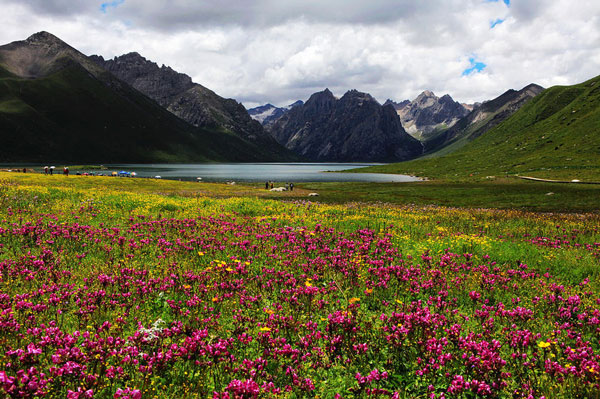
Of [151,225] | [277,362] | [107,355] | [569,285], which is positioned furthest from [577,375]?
[151,225]

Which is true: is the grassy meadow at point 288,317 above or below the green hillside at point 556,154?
below

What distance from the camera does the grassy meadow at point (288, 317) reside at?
488 centimetres

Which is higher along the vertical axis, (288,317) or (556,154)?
(556,154)

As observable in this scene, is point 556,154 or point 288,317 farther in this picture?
point 556,154

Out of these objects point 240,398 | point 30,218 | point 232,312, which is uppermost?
point 30,218

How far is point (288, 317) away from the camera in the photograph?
21.6 ft

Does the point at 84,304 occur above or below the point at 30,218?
below

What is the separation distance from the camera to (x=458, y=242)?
44.8 feet

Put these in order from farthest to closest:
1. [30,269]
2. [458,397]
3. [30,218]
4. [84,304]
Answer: [30,218] < [30,269] < [84,304] < [458,397]

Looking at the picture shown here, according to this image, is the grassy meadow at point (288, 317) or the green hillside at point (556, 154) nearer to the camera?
the grassy meadow at point (288, 317)

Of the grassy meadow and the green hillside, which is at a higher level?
the green hillside

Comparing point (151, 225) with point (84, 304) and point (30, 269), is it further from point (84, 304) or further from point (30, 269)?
point (84, 304)

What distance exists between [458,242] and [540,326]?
21.1ft

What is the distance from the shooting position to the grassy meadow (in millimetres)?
4883
